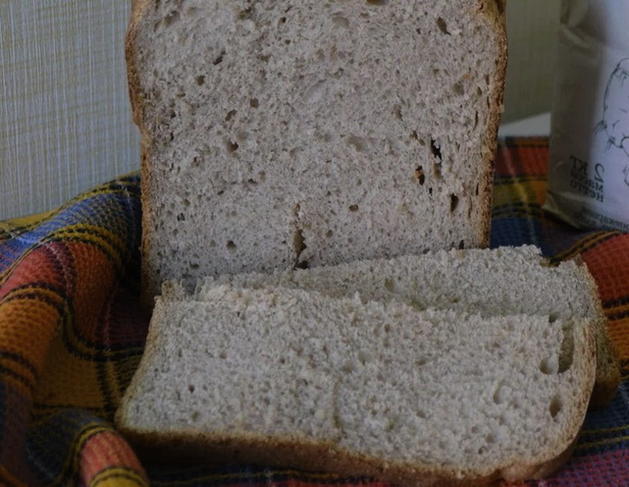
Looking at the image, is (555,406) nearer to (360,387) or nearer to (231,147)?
(360,387)

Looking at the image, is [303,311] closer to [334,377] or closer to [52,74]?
[334,377]

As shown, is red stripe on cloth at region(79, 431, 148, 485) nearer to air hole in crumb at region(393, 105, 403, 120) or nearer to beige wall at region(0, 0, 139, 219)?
air hole in crumb at region(393, 105, 403, 120)

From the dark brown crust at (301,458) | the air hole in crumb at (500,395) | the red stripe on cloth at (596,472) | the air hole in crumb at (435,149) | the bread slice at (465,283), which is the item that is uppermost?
the air hole in crumb at (435,149)

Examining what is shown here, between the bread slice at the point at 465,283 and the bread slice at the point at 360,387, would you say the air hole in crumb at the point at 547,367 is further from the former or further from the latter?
the bread slice at the point at 465,283

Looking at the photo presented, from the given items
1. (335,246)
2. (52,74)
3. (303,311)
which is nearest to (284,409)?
(303,311)

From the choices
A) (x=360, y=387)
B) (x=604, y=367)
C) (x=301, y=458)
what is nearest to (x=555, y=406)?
(x=604, y=367)

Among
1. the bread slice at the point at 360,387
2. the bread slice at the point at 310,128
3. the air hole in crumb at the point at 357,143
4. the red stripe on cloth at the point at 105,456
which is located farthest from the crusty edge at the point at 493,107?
the red stripe on cloth at the point at 105,456
